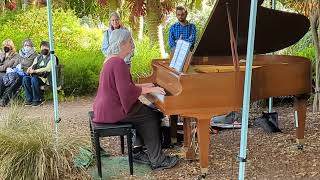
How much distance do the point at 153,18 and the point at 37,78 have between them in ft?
12.3

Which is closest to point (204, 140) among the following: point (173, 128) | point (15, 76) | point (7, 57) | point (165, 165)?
point (165, 165)

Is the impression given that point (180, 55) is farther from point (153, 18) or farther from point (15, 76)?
point (153, 18)

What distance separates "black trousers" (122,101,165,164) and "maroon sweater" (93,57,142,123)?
83 millimetres

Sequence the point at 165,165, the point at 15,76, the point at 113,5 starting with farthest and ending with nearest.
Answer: the point at 113,5, the point at 15,76, the point at 165,165

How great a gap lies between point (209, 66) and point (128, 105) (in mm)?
1210

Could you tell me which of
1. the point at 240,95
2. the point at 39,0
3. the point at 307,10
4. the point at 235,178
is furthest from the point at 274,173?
the point at 39,0

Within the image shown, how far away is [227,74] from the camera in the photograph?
16.4 feet

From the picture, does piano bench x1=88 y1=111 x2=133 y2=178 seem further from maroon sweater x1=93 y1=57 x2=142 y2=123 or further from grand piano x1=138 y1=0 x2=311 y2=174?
grand piano x1=138 y1=0 x2=311 y2=174

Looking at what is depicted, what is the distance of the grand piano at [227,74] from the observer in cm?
495

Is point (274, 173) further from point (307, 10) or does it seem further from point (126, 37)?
point (307, 10)

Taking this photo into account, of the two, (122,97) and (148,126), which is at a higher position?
(122,97)

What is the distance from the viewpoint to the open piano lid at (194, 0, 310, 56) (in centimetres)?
564

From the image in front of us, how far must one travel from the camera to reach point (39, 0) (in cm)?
1575

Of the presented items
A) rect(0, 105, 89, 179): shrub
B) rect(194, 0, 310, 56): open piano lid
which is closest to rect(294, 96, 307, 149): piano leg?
rect(194, 0, 310, 56): open piano lid
